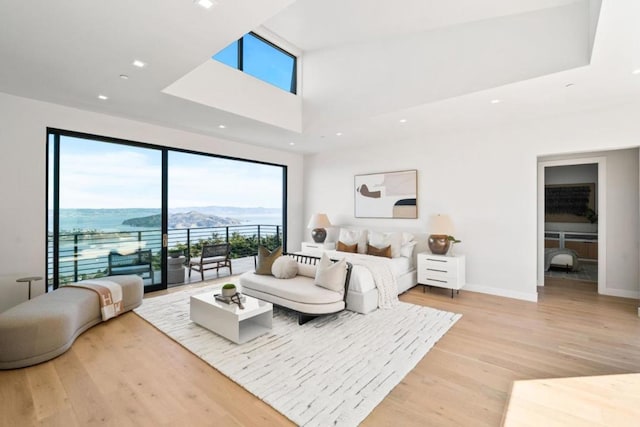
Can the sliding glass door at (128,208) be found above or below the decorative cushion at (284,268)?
above

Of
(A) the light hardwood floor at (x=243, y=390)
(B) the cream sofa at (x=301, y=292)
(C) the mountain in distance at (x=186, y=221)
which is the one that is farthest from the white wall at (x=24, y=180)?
(B) the cream sofa at (x=301, y=292)

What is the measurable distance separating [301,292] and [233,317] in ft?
2.75

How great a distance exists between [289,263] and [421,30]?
11.9ft

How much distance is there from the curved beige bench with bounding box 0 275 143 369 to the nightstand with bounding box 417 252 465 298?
459 centimetres

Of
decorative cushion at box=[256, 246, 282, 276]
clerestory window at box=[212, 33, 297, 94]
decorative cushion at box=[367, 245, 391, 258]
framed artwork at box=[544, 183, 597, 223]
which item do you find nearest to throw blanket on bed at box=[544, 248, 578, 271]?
framed artwork at box=[544, 183, 597, 223]

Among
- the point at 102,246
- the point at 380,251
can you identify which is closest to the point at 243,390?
the point at 380,251

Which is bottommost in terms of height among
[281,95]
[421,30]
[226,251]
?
[226,251]

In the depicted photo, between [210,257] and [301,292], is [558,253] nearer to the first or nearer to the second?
[301,292]

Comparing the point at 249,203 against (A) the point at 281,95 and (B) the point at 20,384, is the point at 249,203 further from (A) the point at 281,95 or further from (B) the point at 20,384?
(B) the point at 20,384

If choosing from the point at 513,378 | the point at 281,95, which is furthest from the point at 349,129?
the point at 513,378

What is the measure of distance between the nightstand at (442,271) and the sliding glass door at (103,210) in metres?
4.45

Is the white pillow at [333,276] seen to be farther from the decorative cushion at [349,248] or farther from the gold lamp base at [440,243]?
the gold lamp base at [440,243]

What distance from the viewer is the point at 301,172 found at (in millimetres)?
7344

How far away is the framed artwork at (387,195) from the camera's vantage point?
215 inches
